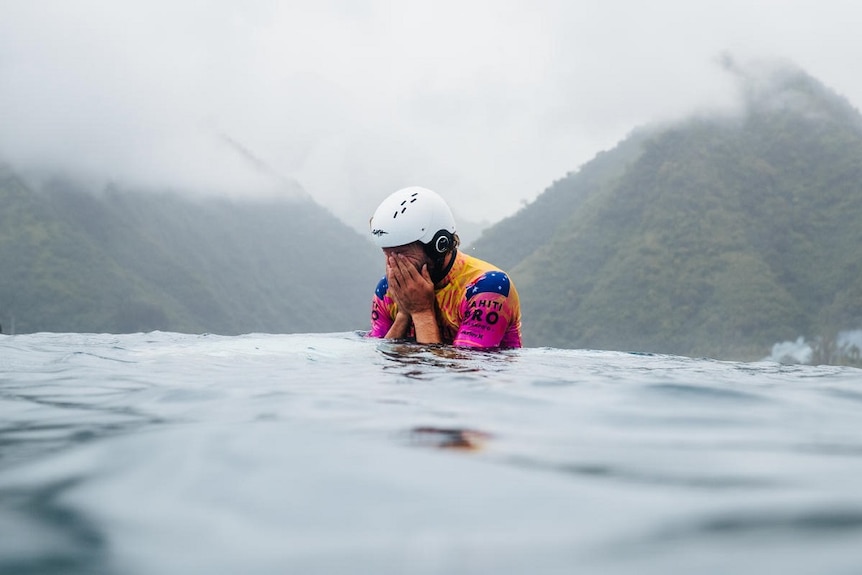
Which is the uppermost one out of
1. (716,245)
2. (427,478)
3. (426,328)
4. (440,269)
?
(716,245)

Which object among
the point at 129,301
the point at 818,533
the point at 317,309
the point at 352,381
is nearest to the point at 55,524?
the point at 818,533

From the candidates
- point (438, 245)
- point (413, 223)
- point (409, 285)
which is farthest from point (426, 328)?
point (413, 223)

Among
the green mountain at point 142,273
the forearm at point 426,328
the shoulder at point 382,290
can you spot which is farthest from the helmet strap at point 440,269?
the green mountain at point 142,273

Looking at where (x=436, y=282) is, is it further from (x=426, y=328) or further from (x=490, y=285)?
(x=490, y=285)

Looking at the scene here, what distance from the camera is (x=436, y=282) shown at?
7.11 meters

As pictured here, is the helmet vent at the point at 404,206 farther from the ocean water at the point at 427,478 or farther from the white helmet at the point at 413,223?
the ocean water at the point at 427,478

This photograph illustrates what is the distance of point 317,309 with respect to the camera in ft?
582

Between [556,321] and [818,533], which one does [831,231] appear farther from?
[818,533]

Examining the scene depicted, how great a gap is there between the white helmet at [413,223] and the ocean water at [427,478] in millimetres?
2976

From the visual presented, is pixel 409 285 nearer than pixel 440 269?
Yes

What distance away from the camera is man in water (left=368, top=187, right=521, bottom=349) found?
6.56 m

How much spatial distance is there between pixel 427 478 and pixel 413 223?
5131 millimetres

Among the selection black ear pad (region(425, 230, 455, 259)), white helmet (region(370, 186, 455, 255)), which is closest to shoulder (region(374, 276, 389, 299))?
white helmet (region(370, 186, 455, 255))

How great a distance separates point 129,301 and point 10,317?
16.9 metres
